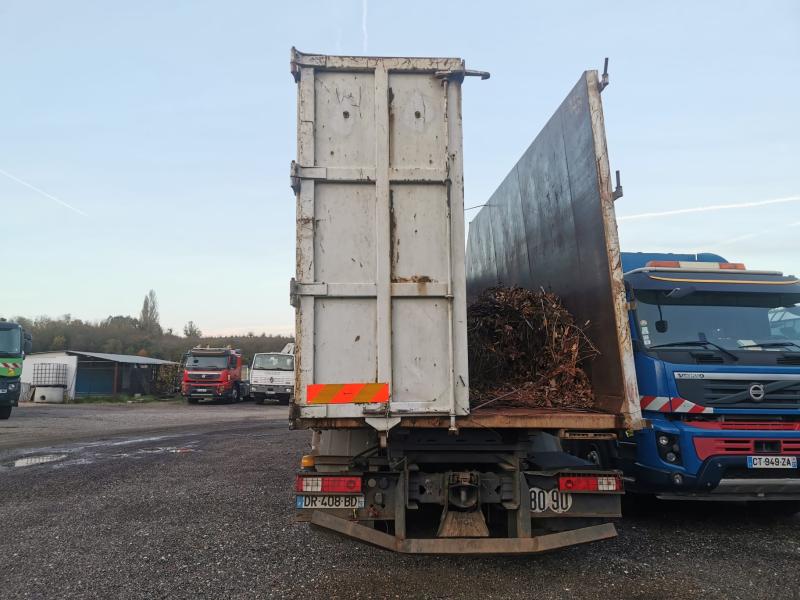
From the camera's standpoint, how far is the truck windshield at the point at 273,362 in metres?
25.6

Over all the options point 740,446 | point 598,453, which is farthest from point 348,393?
point 740,446

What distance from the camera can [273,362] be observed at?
25.7 m

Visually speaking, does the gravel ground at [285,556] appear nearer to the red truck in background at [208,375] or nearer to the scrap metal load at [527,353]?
the scrap metal load at [527,353]

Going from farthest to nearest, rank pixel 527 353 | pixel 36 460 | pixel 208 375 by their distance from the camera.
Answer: pixel 208 375 → pixel 36 460 → pixel 527 353

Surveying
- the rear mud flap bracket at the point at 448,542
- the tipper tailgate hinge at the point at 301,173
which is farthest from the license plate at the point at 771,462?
the tipper tailgate hinge at the point at 301,173

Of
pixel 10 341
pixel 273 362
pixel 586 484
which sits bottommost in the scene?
pixel 586 484

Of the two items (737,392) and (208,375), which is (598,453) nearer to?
(737,392)

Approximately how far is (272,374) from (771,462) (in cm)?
2268

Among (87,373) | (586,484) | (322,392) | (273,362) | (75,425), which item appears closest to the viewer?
(322,392)

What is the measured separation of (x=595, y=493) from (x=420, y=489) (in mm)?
1254

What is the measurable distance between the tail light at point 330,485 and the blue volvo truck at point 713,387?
275cm

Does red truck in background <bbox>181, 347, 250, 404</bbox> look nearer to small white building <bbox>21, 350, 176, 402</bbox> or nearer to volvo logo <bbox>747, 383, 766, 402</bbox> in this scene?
small white building <bbox>21, 350, 176, 402</bbox>

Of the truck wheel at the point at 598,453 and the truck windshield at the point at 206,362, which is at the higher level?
the truck windshield at the point at 206,362

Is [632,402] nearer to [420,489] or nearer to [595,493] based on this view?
[595,493]
